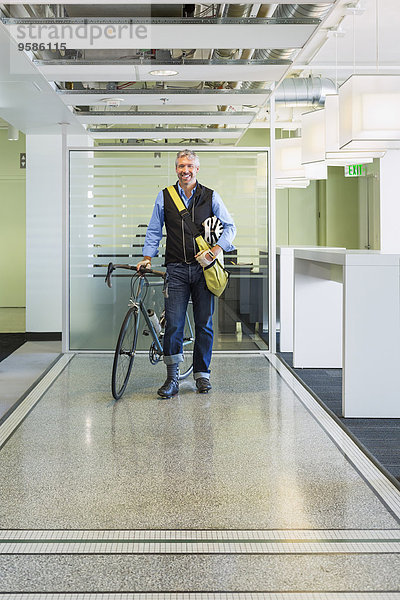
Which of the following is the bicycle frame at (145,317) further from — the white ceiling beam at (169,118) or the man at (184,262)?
the white ceiling beam at (169,118)

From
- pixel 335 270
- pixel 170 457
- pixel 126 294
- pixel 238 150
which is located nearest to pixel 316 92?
pixel 238 150

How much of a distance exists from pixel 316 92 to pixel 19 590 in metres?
7.71

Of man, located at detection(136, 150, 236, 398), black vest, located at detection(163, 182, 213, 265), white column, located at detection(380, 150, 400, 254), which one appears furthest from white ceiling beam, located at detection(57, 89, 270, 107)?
white column, located at detection(380, 150, 400, 254)

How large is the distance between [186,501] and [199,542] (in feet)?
1.52

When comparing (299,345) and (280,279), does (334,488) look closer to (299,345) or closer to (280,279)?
(299,345)

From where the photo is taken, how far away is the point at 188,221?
5.43 metres

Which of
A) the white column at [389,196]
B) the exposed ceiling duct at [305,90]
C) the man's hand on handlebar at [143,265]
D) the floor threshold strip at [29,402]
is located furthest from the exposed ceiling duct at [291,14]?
the white column at [389,196]

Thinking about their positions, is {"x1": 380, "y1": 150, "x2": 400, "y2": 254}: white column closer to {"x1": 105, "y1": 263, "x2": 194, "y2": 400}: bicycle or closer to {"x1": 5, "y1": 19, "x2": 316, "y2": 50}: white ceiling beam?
{"x1": 105, "y1": 263, "x2": 194, "y2": 400}: bicycle

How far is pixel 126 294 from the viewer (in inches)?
302

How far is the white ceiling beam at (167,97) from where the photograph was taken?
6.23 m

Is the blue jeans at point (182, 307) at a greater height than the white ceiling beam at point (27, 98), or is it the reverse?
the white ceiling beam at point (27, 98)

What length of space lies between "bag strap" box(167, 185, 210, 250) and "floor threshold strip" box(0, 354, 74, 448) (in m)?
1.56

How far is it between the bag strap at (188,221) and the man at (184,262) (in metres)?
0.03

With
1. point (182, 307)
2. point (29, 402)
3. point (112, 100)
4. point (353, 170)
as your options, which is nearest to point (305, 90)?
point (353, 170)
